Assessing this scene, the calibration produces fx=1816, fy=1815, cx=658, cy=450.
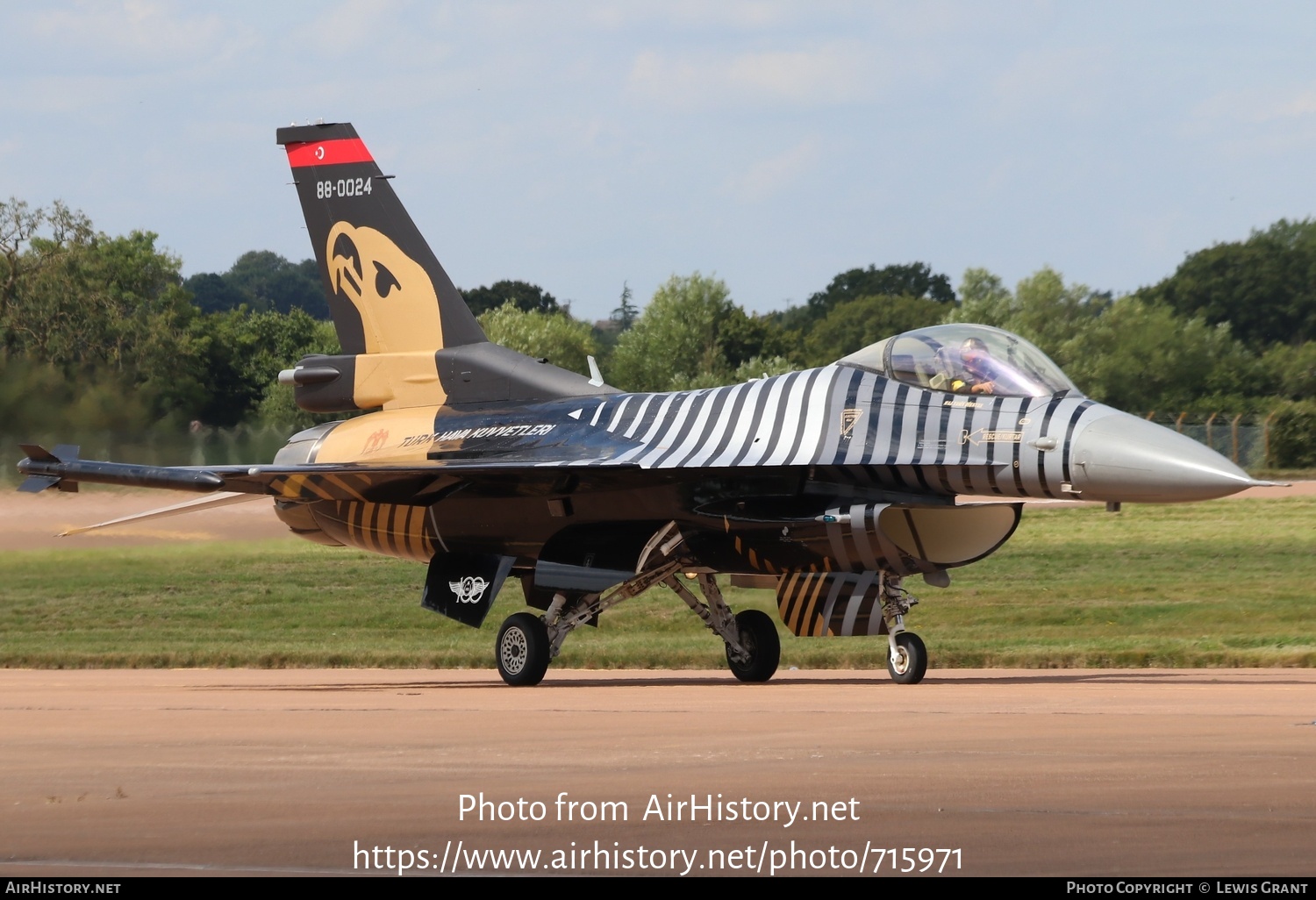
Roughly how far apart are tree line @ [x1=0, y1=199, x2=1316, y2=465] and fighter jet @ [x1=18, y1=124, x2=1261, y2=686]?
14.9 ft

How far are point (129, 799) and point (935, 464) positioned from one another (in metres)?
7.67

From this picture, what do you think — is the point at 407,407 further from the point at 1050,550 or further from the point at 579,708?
the point at 1050,550

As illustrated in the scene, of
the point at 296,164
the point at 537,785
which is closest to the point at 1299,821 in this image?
the point at 537,785

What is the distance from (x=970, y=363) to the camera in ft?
45.8

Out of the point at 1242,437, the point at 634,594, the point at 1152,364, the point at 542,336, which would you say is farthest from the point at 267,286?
the point at 634,594

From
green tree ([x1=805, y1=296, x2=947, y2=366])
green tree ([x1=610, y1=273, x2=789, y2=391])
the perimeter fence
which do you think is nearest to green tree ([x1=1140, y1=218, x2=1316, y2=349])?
green tree ([x1=805, y1=296, x2=947, y2=366])

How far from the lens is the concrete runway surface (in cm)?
612

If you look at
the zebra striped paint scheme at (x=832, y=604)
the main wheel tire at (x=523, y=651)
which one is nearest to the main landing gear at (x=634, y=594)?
the main wheel tire at (x=523, y=651)

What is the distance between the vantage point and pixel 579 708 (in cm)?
1241

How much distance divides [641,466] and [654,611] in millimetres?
11300

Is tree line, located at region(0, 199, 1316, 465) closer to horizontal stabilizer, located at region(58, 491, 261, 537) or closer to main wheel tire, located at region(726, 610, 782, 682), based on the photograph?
horizontal stabilizer, located at region(58, 491, 261, 537)

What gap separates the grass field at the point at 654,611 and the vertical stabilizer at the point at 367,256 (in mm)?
4228

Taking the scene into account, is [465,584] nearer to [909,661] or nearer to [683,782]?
[909,661]

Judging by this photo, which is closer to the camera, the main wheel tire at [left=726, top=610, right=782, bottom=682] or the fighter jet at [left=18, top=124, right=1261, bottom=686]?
the fighter jet at [left=18, top=124, right=1261, bottom=686]
